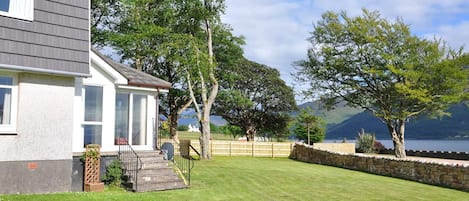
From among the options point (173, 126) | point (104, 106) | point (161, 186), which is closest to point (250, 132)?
point (173, 126)

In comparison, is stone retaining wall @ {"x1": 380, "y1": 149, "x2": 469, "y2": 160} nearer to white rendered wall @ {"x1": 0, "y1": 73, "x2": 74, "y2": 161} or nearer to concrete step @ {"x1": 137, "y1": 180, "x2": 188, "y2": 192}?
concrete step @ {"x1": 137, "y1": 180, "x2": 188, "y2": 192}

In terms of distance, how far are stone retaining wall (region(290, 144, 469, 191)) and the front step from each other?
11.0 metres

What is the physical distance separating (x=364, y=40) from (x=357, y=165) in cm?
1386

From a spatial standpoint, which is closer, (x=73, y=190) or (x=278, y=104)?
(x=73, y=190)

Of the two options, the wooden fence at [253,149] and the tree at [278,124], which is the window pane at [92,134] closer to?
the wooden fence at [253,149]

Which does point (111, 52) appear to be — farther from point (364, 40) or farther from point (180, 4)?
point (364, 40)

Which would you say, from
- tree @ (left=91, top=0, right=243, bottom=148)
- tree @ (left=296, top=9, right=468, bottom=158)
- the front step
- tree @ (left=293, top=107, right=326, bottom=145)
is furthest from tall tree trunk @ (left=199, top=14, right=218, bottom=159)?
tree @ (left=293, top=107, right=326, bottom=145)

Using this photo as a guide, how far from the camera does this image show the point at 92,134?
1323 centimetres

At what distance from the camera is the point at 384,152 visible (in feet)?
129

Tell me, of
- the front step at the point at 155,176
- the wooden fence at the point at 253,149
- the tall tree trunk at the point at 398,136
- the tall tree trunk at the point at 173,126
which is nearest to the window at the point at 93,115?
the front step at the point at 155,176

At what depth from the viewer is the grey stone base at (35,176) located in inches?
409

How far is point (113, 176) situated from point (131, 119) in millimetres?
2368

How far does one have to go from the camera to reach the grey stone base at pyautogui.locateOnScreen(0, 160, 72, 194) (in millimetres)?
10391

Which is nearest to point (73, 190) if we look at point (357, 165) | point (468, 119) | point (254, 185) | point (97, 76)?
point (97, 76)
